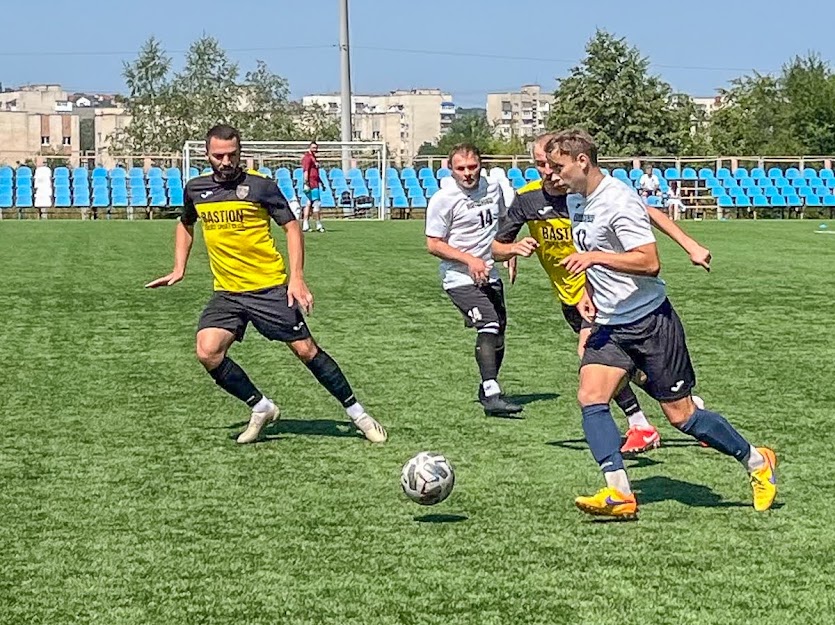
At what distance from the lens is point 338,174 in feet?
131

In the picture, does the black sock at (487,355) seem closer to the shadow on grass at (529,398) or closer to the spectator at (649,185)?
the shadow on grass at (529,398)

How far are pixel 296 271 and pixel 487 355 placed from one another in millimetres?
1838

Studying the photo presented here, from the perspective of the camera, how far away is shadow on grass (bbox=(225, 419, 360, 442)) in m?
8.51

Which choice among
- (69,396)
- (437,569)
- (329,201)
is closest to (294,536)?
(437,569)

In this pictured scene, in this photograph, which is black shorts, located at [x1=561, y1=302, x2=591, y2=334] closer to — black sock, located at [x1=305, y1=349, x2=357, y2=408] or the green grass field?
the green grass field

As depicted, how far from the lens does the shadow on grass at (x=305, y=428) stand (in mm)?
8508

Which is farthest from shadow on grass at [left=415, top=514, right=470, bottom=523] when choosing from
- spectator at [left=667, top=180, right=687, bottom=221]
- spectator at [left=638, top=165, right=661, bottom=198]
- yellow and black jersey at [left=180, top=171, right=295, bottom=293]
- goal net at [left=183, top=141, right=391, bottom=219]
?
spectator at [left=667, top=180, right=687, bottom=221]

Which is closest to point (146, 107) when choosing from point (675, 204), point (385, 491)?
point (675, 204)

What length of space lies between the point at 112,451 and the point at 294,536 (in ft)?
7.52

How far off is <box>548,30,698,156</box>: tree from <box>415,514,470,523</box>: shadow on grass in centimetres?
6067

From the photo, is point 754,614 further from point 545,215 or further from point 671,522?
point 545,215

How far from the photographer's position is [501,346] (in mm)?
9492

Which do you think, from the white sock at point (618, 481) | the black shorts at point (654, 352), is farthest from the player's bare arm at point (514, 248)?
the white sock at point (618, 481)

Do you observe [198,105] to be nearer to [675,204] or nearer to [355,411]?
[675,204]
